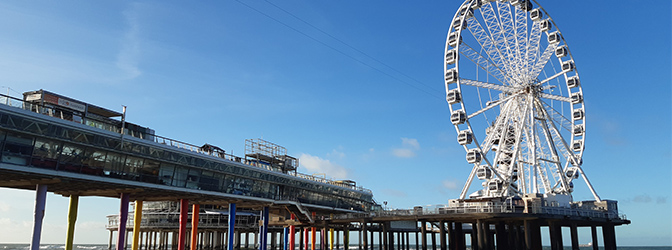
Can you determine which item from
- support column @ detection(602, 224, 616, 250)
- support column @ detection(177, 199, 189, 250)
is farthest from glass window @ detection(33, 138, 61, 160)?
support column @ detection(602, 224, 616, 250)

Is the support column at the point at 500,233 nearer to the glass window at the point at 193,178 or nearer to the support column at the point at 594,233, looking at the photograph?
the support column at the point at 594,233

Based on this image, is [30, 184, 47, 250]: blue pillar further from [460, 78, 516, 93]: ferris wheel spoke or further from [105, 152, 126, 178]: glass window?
[460, 78, 516, 93]: ferris wheel spoke

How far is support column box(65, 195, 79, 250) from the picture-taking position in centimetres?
4616

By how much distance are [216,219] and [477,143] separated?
54.3 meters

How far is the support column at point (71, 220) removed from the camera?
4616 centimetres

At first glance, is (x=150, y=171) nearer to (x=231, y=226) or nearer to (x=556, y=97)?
(x=231, y=226)

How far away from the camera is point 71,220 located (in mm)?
47500

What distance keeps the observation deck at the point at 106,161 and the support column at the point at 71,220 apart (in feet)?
2.48

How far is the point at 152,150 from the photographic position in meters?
47.7

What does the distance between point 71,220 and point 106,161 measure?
25.7ft

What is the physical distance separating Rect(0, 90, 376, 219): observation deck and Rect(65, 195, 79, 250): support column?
756 millimetres

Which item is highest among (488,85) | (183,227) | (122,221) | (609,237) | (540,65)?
(540,65)

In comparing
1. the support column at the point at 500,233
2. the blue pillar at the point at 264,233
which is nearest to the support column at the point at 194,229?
the blue pillar at the point at 264,233

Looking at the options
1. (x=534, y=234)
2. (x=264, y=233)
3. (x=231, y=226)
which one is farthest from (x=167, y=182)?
(x=534, y=234)
